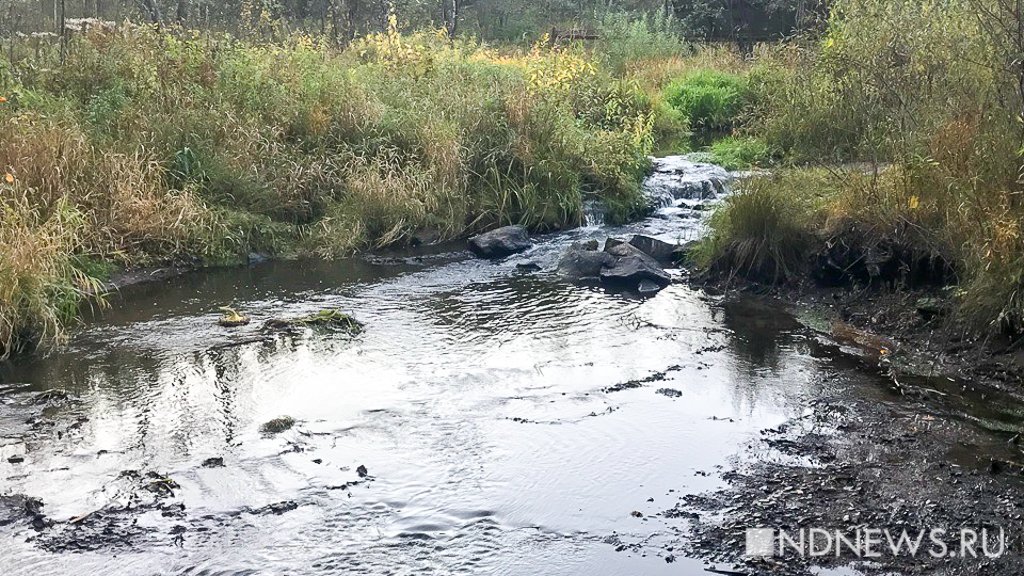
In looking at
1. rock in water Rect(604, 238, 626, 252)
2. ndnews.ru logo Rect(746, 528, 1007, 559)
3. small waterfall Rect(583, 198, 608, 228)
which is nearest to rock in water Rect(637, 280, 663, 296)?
rock in water Rect(604, 238, 626, 252)

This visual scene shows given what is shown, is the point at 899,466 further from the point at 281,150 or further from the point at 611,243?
the point at 281,150

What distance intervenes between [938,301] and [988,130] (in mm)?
1357

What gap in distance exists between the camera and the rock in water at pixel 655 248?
10.3 meters

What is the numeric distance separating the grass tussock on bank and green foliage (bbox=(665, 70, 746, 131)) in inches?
183

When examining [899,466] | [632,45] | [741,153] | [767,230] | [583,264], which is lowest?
[583,264]

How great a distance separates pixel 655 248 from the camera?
10336mm

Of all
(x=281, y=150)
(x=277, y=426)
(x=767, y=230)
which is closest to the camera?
(x=277, y=426)

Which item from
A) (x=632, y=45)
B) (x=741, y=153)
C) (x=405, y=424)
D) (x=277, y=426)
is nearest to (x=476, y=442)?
(x=405, y=424)

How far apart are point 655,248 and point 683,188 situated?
10.4 ft

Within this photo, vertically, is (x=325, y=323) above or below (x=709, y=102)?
below

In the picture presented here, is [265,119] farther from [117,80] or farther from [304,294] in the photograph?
[304,294]

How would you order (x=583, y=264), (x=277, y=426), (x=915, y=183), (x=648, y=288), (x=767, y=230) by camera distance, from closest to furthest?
1. (x=277, y=426)
2. (x=915, y=183)
3. (x=767, y=230)
4. (x=648, y=288)
5. (x=583, y=264)

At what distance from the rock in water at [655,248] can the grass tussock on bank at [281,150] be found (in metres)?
1.84

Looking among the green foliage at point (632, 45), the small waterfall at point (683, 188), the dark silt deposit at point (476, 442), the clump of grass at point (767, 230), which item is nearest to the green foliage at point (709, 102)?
the green foliage at point (632, 45)
